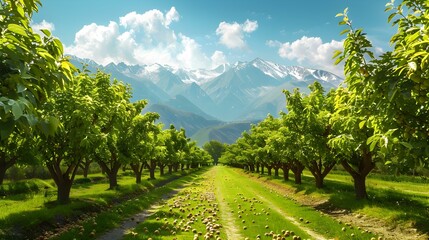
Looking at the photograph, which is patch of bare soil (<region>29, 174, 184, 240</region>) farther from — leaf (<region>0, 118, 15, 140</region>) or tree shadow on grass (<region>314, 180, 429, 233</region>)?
tree shadow on grass (<region>314, 180, 429, 233</region>)

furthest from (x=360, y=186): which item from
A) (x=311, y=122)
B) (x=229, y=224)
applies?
(x=229, y=224)

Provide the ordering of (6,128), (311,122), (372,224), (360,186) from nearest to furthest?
(6,128)
(372,224)
(360,186)
(311,122)

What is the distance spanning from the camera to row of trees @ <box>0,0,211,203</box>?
491 cm

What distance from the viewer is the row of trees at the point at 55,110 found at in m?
4.91

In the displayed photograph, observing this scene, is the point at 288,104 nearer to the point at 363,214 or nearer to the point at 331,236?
the point at 363,214

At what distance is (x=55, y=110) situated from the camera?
22359mm

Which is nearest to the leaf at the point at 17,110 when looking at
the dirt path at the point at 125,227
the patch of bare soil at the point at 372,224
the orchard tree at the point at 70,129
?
the orchard tree at the point at 70,129

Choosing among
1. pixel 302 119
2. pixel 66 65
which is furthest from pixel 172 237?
pixel 302 119

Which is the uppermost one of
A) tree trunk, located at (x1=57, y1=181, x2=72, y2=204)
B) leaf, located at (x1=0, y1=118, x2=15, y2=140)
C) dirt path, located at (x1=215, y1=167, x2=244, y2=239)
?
leaf, located at (x1=0, y1=118, x2=15, y2=140)

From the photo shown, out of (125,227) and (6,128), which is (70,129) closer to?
(125,227)

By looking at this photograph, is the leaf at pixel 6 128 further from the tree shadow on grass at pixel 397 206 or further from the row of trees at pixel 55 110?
the tree shadow on grass at pixel 397 206

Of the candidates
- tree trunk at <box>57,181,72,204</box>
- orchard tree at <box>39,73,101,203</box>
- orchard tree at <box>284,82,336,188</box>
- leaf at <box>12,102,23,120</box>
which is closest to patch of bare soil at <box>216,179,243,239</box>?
orchard tree at <box>39,73,101,203</box>

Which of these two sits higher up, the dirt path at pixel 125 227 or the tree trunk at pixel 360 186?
the tree trunk at pixel 360 186

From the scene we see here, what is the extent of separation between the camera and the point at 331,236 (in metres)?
17.8
